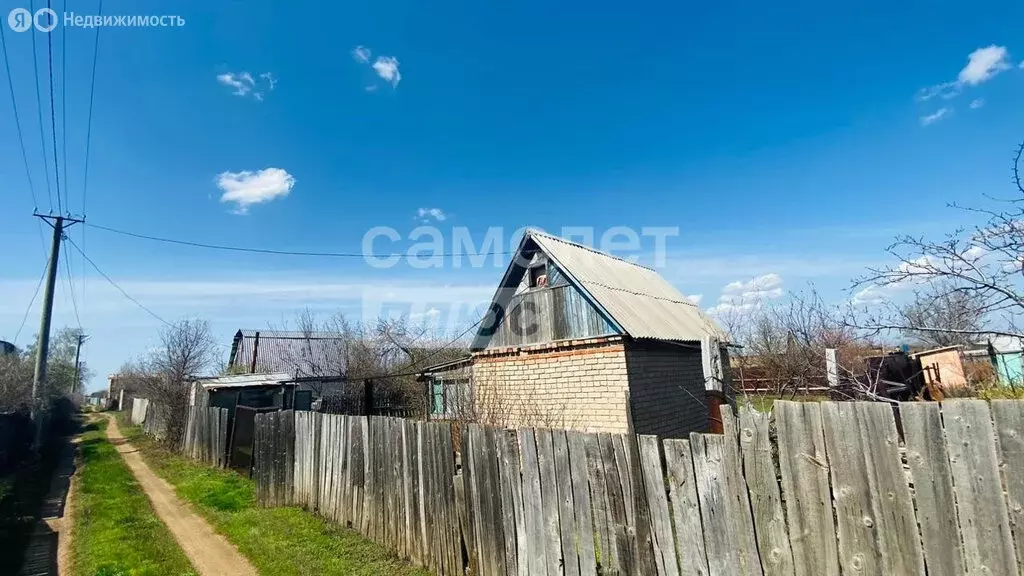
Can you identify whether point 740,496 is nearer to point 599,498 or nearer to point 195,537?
point 599,498

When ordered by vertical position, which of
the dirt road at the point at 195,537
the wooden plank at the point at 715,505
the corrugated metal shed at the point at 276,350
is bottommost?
the dirt road at the point at 195,537

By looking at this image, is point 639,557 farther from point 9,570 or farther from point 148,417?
point 148,417

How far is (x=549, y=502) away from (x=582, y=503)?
342 mm

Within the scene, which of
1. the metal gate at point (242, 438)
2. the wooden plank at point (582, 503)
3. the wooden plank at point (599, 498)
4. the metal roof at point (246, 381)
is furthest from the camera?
the metal roof at point (246, 381)

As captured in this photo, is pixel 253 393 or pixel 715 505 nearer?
pixel 715 505

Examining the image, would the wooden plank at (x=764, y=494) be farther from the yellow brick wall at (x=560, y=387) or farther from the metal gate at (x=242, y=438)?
the metal gate at (x=242, y=438)

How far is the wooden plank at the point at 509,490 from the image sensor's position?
411 centimetres

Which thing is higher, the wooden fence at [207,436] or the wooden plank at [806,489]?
the wooden plank at [806,489]

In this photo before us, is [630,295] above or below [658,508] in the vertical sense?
above

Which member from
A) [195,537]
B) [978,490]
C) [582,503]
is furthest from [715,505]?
[195,537]

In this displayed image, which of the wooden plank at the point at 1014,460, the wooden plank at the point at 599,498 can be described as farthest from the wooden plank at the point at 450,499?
the wooden plank at the point at 1014,460

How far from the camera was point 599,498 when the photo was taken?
11.6 feet

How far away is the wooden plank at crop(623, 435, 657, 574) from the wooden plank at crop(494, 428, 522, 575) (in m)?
1.17

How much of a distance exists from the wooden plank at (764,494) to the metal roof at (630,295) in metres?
5.70
